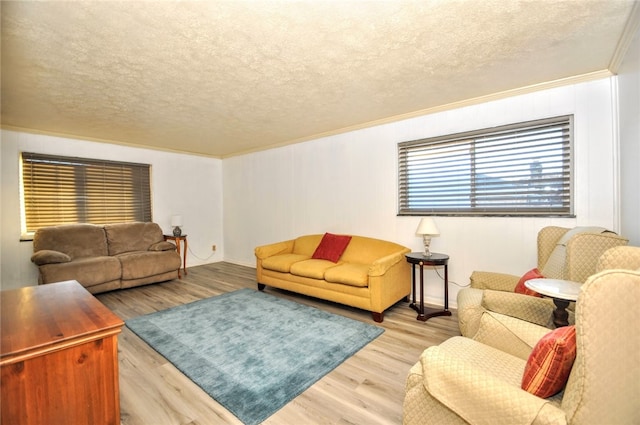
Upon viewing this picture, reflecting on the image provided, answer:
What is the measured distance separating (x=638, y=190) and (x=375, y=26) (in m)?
2.11

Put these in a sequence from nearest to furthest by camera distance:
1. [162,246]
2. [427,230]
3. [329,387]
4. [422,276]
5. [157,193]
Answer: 1. [329,387]
2. [422,276]
3. [427,230]
4. [162,246]
5. [157,193]

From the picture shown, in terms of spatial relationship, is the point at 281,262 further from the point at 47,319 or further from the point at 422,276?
the point at 47,319

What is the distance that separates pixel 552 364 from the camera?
97cm

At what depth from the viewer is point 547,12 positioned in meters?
1.72

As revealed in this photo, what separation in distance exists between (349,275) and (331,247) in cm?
88

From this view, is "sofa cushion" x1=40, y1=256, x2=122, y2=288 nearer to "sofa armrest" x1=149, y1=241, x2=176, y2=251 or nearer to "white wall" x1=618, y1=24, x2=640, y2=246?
"sofa armrest" x1=149, y1=241, x2=176, y2=251

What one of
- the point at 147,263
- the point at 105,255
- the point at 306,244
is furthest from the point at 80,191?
the point at 306,244

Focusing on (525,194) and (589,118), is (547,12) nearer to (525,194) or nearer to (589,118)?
(589,118)

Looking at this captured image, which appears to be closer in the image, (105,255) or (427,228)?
(427,228)

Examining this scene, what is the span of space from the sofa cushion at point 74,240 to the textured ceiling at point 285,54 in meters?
1.55

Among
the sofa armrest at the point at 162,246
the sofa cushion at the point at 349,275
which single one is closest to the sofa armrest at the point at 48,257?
the sofa armrest at the point at 162,246

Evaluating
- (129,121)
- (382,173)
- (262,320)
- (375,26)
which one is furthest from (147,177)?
(375,26)

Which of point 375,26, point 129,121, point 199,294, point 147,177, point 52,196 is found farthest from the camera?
point 147,177

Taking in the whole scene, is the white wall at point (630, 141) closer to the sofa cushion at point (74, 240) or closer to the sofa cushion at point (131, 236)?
the sofa cushion at point (131, 236)
